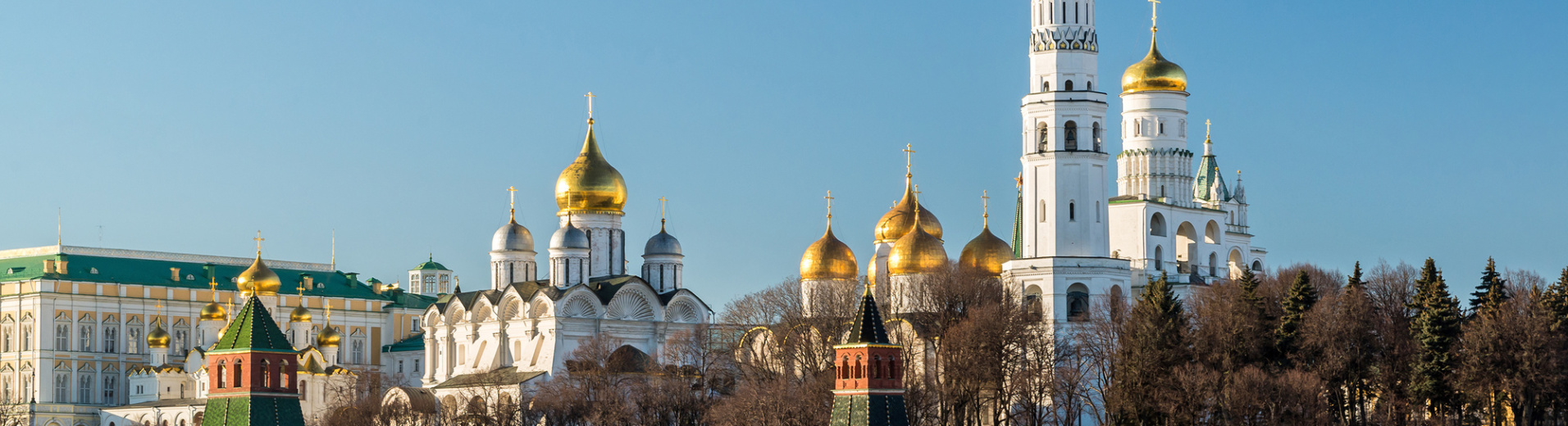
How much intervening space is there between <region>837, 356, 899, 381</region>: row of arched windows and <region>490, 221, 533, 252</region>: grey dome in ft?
92.0

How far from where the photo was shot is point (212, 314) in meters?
76.9

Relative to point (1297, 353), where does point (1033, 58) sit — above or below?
above

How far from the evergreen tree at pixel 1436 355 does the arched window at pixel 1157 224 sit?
65.5ft

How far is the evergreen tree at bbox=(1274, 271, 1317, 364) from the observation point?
47.0 m

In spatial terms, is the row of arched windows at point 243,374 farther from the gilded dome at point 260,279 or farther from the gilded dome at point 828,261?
the gilded dome at point 260,279

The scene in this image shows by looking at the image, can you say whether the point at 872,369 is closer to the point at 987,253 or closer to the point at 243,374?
the point at 243,374

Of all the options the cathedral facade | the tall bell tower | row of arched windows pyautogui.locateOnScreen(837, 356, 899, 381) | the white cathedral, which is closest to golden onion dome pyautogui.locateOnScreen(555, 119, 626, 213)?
the cathedral facade

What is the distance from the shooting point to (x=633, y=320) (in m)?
62.5

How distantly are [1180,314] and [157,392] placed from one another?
39.9 m

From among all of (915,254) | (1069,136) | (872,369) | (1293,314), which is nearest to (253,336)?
(872,369)

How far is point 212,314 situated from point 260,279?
2.36 metres

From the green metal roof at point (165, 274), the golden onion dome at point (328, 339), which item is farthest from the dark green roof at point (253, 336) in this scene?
the green metal roof at point (165, 274)

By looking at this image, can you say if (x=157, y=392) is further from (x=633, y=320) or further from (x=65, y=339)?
(x=633, y=320)

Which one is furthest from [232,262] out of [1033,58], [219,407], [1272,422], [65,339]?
[1272,422]
